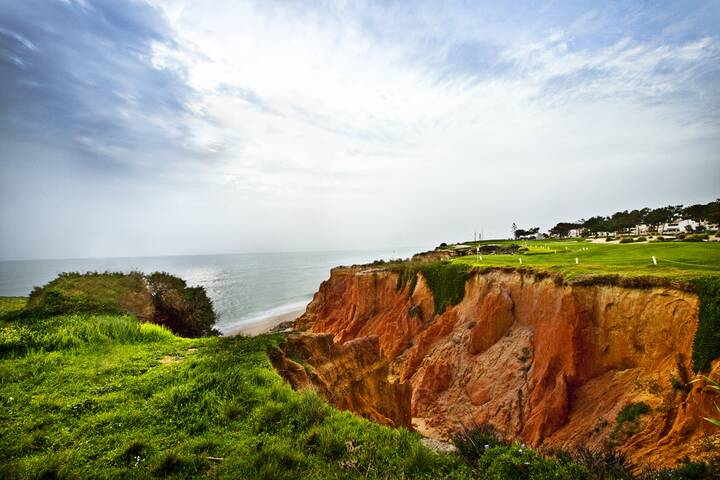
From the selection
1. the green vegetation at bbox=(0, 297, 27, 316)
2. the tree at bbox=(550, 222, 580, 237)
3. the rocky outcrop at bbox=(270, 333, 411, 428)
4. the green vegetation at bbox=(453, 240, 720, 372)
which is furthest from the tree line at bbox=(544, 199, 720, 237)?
the green vegetation at bbox=(0, 297, 27, 316)

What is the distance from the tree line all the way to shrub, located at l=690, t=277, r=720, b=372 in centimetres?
4941

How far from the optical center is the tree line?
55.5 metres

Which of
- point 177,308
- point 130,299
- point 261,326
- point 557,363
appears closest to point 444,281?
point 557,363

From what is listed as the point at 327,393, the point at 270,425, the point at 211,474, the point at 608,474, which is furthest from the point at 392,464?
the point at 327,393

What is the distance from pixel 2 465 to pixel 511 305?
23074 millimetres

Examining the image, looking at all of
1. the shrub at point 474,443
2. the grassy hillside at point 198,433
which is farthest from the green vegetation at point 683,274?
the shrub at point 474,443

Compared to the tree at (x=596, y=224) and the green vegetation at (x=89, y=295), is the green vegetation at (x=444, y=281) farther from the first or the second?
the tree at (x=596, y=224)

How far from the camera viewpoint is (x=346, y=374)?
41.8ft

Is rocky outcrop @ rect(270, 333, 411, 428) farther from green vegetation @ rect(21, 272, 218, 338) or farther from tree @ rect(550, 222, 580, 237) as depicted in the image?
tree @ rect(550, 222, 580, 237)

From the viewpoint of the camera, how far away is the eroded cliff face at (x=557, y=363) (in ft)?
36.4

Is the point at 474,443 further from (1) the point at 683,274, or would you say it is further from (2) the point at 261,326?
(2) the point at 261,326

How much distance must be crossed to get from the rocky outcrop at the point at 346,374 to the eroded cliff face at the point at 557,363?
37.4 inches

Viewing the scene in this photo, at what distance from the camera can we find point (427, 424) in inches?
776

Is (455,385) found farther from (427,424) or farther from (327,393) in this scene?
(327,393)
